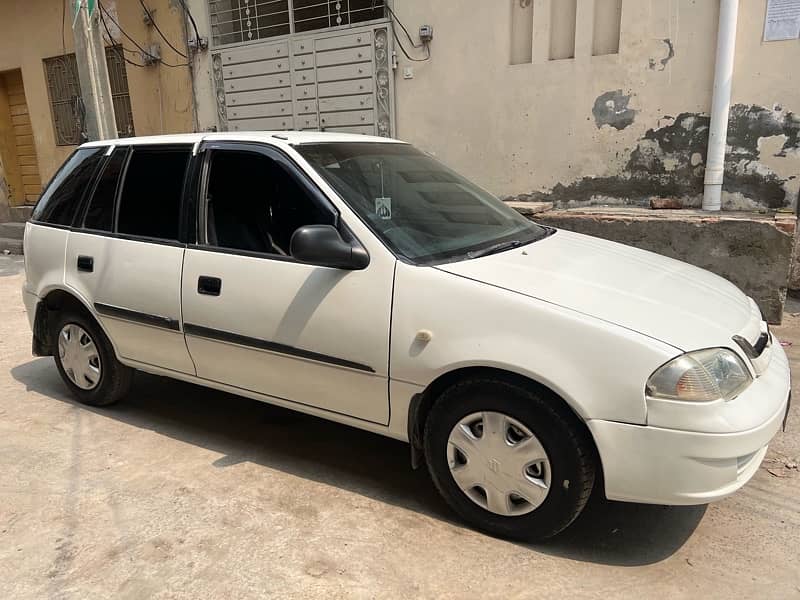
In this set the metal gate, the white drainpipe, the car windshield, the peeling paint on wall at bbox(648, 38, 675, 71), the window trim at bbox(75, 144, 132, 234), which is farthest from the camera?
the metal gate

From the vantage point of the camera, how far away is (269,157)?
3.21 m

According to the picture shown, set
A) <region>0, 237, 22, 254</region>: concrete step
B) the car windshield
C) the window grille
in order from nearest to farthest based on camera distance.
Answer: the car windshield
the window grille
<region>0, 237, 22, 254</region>: concrete step

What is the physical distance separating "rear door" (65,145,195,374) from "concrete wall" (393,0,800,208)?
4.33 meters

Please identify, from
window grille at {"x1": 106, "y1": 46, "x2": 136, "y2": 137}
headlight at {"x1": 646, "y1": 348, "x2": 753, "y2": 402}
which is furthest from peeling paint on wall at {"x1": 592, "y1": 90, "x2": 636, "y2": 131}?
window grille at {"x1": 106, "y1": 46, "x2": 136, "y2": 137}

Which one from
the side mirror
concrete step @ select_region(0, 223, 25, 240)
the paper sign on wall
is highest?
the paper sign on wall

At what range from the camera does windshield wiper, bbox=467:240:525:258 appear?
9.48 ft

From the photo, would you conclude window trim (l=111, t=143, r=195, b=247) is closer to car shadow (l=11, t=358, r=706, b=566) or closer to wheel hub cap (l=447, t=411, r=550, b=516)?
car shadow (l=11, t=358, r=706, b=566)

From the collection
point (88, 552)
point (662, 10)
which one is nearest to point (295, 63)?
point (662, 10)

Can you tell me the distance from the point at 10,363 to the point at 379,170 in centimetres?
389

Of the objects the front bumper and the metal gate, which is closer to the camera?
the front bumper

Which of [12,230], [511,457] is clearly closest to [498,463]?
[511,457]

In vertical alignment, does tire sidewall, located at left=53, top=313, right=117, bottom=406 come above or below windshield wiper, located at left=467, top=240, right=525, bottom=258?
below

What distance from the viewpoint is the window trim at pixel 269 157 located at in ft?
9.73

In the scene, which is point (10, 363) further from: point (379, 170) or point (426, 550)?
point (426, 550)
